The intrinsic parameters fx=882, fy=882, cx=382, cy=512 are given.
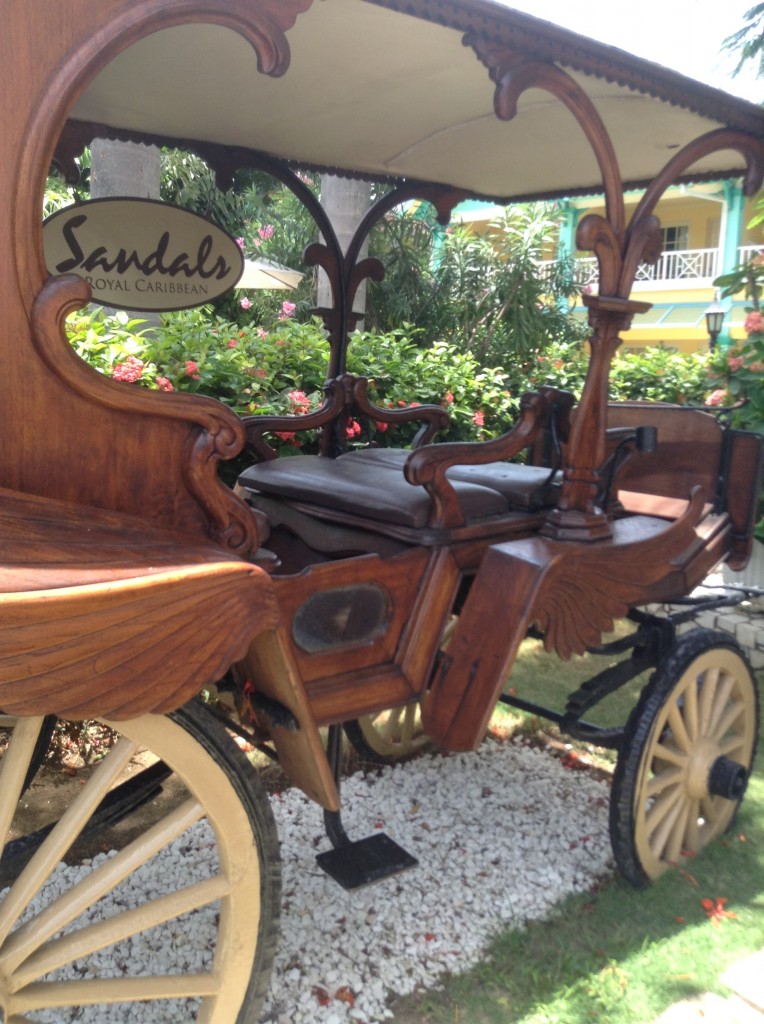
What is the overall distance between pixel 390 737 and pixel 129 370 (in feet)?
5.82

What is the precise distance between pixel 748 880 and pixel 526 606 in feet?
4.58

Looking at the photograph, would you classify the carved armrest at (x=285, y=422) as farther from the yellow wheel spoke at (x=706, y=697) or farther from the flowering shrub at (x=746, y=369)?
the flowering shrub at (x=746, y=369)

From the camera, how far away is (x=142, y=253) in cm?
272

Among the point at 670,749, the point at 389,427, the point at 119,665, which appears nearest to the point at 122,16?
the point at 119,665

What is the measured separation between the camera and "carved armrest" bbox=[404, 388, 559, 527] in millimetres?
2195

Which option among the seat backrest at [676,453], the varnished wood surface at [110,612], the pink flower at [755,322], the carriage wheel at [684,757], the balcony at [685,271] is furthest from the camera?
the balcony at [685,271]

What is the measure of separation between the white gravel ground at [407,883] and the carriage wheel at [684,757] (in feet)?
0.83

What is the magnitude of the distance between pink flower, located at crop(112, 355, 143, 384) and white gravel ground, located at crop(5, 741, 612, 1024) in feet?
5.57

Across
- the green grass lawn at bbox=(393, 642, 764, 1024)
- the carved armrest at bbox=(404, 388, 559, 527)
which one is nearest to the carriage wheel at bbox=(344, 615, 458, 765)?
the green grass lawn at bbox=(393, 642, 764, 1024)

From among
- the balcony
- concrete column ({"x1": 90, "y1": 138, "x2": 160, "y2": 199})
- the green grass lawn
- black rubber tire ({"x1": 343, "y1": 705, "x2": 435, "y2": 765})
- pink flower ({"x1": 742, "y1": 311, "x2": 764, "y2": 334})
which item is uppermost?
the balcony

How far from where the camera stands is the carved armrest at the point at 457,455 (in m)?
2.20

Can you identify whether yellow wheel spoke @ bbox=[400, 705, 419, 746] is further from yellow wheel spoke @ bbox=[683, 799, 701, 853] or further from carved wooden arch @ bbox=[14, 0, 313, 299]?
carved wooden arch @ bbox=[14, 0, 313, 299]

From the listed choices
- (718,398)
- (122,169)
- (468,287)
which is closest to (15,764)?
(718,398)

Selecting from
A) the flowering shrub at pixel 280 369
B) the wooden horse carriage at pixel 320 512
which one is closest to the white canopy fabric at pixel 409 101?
the wooden horse carriage at pixel 320 512
